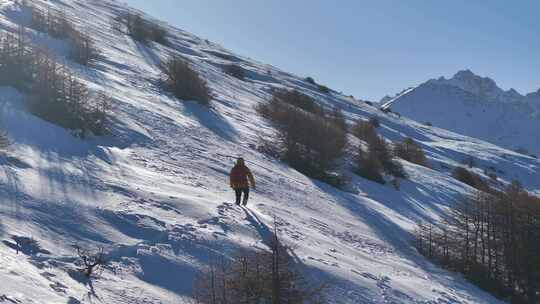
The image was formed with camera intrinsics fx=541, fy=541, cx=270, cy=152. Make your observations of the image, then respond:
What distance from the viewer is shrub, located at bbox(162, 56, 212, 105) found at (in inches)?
683

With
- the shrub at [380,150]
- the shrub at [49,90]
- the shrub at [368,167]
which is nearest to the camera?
the shrub at [49,90]

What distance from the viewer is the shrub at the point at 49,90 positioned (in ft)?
34.6

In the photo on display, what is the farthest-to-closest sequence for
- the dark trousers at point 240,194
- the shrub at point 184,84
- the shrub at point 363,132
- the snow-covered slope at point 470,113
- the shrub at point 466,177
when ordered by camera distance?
1. the snow-covered slope at point 470,113
2. the shrub at point 466,177
3. the shrub at point 363,132
4. the shrub at point 184,84
5. the dark trousers at point 240,194

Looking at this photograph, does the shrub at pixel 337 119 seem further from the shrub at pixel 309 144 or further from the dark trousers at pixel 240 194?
the dark trousers at pixel 240 194

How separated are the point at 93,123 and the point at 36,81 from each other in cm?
156

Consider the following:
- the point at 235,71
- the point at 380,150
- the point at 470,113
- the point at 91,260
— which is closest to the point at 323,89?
the point at 235,71

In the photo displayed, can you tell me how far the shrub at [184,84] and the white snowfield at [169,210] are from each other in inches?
23.1

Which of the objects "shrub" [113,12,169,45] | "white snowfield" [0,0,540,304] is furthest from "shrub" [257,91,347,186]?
"shrub" [113,12,169,45]

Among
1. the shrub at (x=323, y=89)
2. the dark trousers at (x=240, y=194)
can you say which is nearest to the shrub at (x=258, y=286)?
the dark trousers at (x=240, y=194)

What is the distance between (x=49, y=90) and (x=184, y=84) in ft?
22.8

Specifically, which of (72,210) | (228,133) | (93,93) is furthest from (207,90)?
(72,210)

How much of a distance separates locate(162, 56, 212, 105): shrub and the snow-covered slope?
130 metres

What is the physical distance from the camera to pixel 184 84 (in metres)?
17.5

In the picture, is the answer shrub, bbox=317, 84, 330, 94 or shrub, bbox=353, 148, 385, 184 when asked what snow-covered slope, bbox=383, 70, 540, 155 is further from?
shrub, bbox=353, 148, 385, 184
